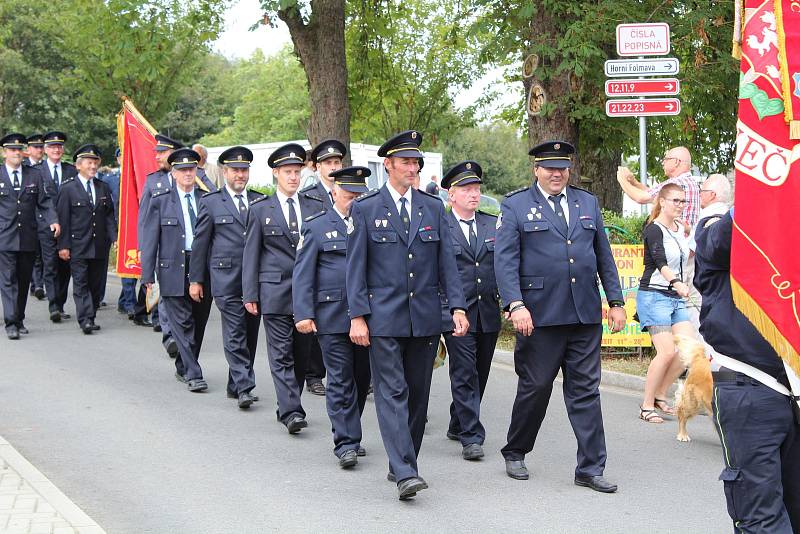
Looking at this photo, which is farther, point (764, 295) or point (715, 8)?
point (715, 8)

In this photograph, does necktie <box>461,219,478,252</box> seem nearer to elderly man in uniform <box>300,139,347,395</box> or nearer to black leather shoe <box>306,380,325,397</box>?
elderly man in uniform <box>300,139,347,395</box>

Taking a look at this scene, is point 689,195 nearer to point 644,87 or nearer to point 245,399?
point 644,87

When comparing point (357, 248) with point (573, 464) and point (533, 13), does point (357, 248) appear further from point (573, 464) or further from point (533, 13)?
point (533, 13)

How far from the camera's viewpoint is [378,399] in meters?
6.96

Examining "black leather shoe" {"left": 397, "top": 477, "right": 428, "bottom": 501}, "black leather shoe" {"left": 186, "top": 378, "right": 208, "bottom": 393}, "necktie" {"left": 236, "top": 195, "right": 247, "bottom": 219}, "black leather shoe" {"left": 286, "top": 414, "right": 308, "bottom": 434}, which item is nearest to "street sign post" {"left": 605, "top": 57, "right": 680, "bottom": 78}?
"necktie" {"left": 236, "top": 195, "right": 247, "bottom": 219}

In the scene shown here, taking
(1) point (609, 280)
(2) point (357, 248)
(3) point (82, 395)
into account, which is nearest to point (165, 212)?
(3) point (82, 395)

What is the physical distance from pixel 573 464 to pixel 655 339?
6.12ft

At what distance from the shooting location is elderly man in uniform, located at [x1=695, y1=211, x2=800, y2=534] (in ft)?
14.9

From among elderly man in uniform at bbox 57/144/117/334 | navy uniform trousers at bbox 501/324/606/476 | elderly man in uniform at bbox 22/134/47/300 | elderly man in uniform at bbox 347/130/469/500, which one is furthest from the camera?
elderly man in uniform at bbox 22/134/47/300

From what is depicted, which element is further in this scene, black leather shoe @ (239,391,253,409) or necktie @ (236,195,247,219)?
necktie @ (236,195,247,219)

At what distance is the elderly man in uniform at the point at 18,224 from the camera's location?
13914 millimetres

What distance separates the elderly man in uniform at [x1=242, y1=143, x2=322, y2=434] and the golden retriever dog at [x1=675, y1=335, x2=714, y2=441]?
9.57ft

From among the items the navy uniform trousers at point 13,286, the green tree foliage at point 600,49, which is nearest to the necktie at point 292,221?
the green tree foliage at point 600,49

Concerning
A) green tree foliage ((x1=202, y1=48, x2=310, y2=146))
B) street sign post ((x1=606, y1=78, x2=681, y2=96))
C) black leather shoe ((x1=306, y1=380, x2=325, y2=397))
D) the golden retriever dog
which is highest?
green tree foliage ((x1=202, y1=48, x2=310, y2=146))
